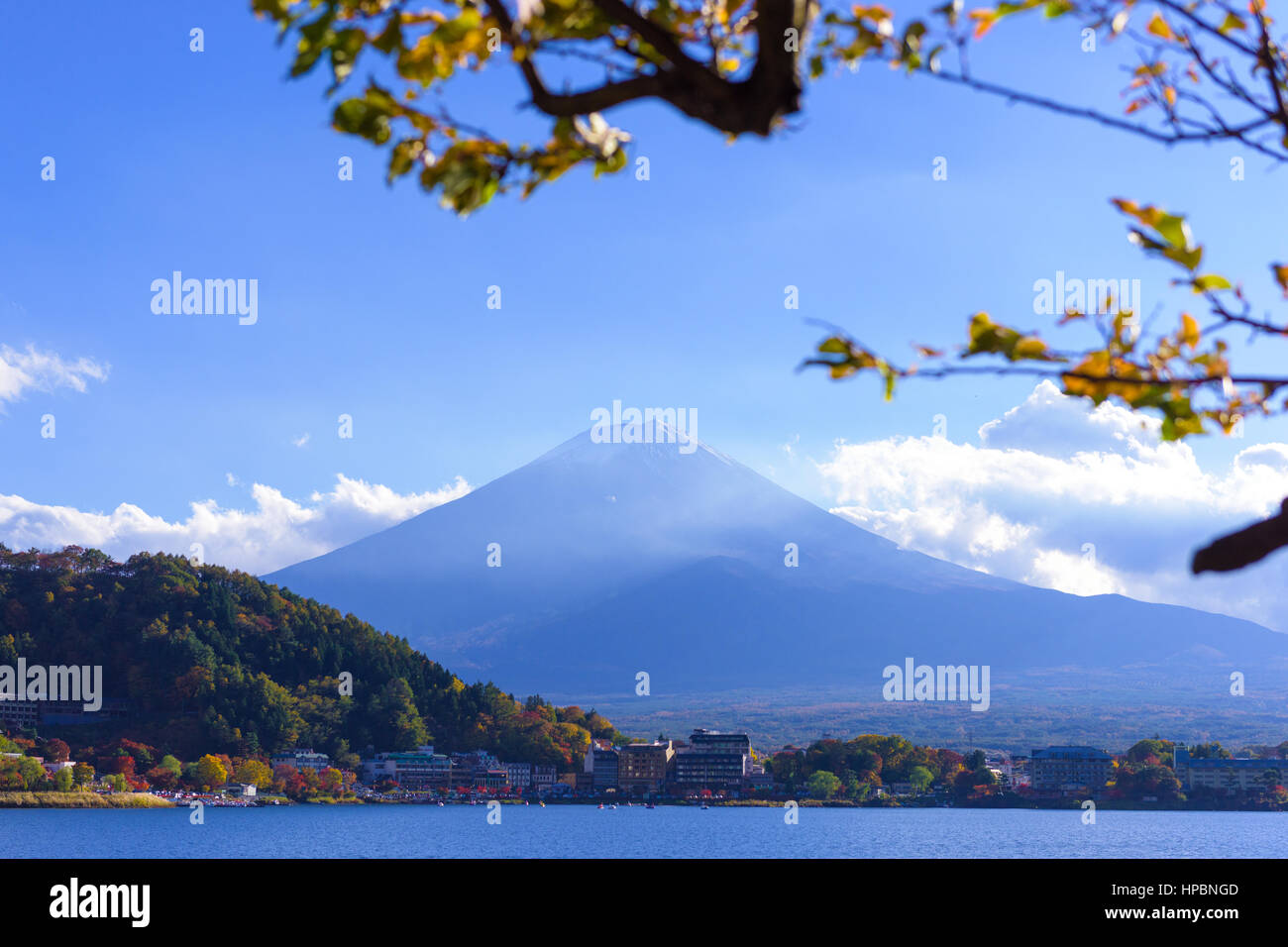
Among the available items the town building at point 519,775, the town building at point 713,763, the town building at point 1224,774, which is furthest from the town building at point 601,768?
the town building at point 1224,774

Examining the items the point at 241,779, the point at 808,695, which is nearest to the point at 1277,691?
the point at 808,695

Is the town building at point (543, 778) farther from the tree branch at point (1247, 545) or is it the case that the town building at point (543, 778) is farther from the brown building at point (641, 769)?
the tree branch at point (1247, 545)

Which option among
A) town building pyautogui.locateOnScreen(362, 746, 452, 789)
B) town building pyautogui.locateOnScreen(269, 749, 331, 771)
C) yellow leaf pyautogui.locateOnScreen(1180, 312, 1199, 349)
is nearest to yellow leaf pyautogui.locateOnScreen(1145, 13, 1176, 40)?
yellow leaf pyautogui.locateOnScreen(1180, 312, 1199, 349)

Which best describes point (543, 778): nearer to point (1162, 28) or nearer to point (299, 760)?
point (299, 760)

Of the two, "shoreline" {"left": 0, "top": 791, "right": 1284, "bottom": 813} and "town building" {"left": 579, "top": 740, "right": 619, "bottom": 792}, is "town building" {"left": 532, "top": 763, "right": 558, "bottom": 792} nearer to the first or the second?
"shoreline" {"left": 0, "top": 791, "right": 1284, "bottom": 813}

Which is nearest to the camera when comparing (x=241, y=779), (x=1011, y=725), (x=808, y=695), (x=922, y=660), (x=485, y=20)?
(x=485, y=20)
